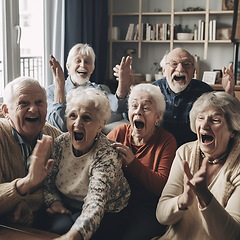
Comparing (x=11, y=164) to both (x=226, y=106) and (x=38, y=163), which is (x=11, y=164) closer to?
(x=38, y=163)

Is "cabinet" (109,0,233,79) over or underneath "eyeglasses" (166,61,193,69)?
over

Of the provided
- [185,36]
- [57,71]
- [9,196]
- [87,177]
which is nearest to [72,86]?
[57,71]

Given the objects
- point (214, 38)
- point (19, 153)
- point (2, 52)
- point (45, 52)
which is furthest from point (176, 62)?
point (214, 38)

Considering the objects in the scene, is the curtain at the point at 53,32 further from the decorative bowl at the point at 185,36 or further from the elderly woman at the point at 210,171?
the elderly woman at the point at 210,171

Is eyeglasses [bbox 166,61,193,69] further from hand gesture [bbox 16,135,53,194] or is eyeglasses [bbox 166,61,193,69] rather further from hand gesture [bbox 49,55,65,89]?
hand gesture [bbox 16,135,53,194]

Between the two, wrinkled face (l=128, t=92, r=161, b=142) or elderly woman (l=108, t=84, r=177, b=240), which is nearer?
elderly woman (l=108, t=84, r=177, b=240)

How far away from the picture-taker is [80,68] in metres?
3.24

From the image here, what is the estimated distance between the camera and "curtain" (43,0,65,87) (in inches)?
172

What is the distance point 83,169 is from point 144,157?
425 mm

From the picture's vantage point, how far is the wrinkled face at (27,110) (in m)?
1.85

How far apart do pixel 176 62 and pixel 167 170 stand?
3.12ft

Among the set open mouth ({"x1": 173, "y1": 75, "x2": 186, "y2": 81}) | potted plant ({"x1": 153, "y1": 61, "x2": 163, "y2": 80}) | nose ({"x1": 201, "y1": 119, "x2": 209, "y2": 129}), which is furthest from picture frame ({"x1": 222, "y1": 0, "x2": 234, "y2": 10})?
nose ({"x1": 201, "y1": 119, "x2": 209, "y2": 129})

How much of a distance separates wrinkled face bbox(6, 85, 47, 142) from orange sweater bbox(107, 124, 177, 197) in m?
0.49

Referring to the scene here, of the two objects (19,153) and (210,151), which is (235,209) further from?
(19,153)
